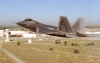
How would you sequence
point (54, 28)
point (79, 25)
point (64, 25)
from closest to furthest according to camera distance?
point (64, 25), point (54, 28), point (79, 25)

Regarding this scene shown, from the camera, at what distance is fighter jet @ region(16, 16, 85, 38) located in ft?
160

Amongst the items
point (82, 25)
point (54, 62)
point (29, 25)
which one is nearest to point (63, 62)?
point (54, 62)

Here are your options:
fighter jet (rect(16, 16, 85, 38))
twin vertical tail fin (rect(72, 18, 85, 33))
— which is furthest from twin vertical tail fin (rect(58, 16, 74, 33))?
twin vertical tail fin (rect(72, 18, 85, 33))

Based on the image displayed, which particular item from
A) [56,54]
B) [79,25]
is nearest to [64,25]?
[79,25]

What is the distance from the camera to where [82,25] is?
57719 mm

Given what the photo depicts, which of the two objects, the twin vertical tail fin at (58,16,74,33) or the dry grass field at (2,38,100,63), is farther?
the twin vertical tail fin at (58,16,74,33)

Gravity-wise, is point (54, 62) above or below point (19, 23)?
below

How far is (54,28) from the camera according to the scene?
5453 cm

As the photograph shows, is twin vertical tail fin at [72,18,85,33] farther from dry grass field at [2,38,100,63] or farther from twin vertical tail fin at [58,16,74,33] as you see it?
dry grass field at [2,38,100,63]

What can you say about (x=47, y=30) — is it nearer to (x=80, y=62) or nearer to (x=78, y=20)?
(x=78, y=20)

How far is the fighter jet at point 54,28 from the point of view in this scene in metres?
48.7

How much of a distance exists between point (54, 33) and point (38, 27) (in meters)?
4.46

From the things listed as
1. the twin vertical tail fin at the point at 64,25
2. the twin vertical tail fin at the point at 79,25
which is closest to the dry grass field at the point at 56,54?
the twin vertical tail fin at the point at 64,25

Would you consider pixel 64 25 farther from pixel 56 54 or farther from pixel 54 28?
pixel 56 54
